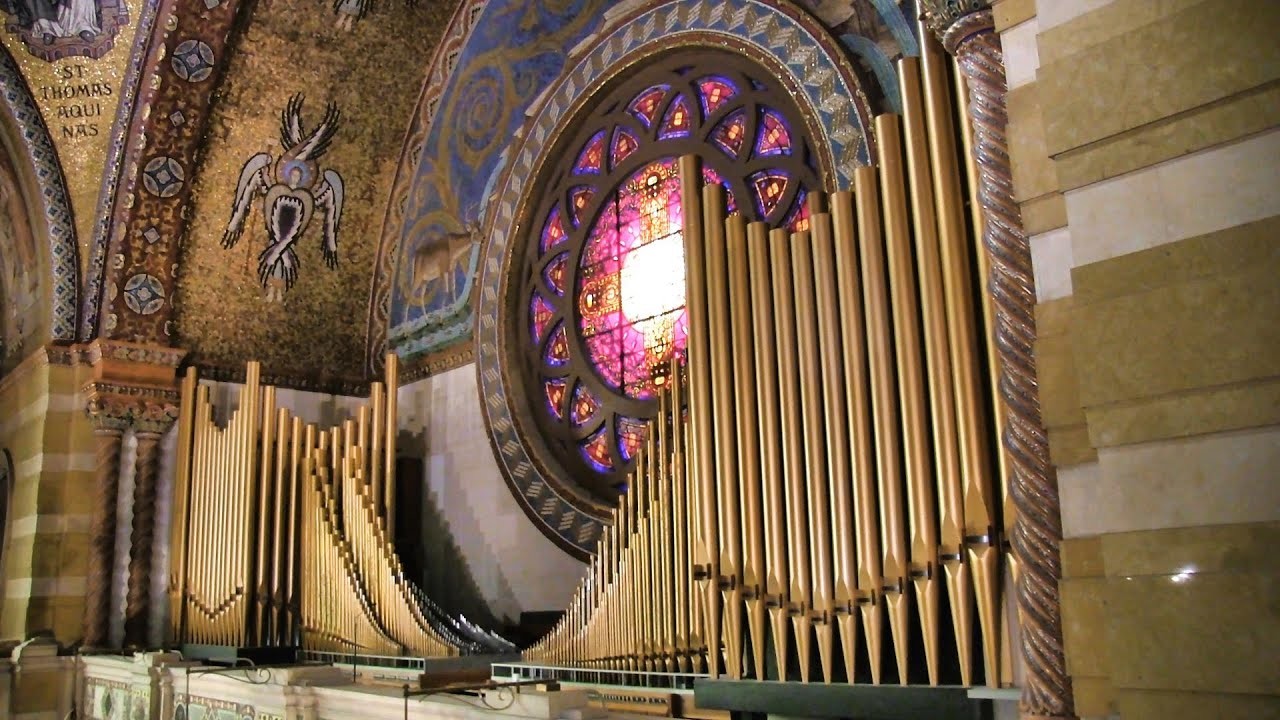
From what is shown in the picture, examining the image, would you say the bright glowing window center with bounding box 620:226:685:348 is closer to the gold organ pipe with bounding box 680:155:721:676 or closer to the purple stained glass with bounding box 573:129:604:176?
the purple stained glass with bounding box 573:129:604:176

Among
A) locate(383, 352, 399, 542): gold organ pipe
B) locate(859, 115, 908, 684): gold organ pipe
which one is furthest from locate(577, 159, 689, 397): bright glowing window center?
locate(859, 115, 908, 684): gold organ pipe

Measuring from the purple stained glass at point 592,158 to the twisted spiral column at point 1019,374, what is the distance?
4998mm

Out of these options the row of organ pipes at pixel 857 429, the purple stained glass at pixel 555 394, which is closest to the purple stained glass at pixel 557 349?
the purple stained glass at pixel 555 394

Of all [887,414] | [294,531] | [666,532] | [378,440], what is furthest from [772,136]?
[294,531]

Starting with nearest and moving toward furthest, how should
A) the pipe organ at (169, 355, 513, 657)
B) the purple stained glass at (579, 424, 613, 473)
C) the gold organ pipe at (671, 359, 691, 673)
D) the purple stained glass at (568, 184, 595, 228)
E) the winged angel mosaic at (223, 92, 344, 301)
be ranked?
the gold organ pipe at (671, 359, 691, 673), the purple stained glass at (579, 424, 613, 473), the pipe organ at (169, 355, 513, 657), the purple stained glass at (568, 184, 595, 228), the winged angel mosaic at (223, 92, 344, 301)

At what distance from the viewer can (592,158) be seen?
8188 mm

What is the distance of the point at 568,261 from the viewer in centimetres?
816

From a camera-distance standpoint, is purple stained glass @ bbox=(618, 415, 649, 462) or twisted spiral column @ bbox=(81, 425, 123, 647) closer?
purple stained glass @ bbox=(618, 415, 649, 462)

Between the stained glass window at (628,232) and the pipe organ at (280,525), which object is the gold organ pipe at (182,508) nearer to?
the pipe organ at (280,525)

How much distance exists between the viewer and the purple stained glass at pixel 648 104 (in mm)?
7621

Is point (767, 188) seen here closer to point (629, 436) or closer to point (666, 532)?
point (629, 436)

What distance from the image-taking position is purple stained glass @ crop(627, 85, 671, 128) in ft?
25.0

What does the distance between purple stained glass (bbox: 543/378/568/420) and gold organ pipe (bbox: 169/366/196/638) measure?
→ 10.2 ft

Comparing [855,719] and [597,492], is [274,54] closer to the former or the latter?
[597,492]
